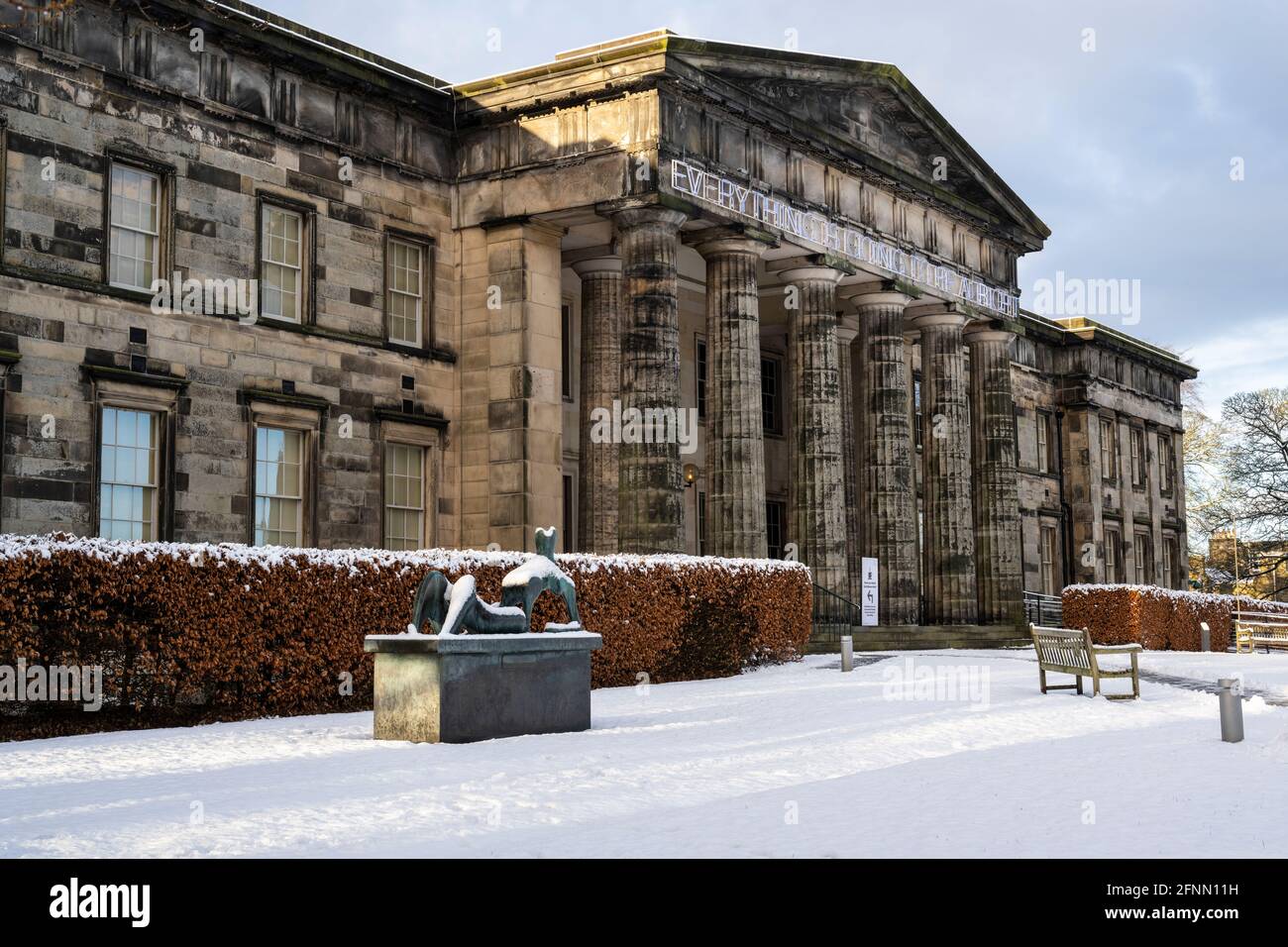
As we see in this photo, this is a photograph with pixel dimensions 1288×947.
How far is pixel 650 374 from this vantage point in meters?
26.5

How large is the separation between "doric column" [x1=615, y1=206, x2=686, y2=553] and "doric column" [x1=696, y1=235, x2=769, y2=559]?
2182 millimetres

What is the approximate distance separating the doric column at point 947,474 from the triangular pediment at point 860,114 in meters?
3.62

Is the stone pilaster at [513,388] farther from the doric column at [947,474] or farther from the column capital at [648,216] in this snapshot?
the doric column at [947,474]

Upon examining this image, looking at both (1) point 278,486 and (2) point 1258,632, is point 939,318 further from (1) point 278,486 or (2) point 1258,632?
(1) point 278,486

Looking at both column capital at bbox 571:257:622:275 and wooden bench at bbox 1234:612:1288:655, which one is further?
wooden bench at bbox 1234:612:1288:655

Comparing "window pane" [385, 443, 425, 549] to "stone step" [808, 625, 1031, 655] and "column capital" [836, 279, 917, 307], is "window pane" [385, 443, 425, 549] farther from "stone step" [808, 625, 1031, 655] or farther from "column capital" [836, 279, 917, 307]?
"column capital" [836, 279, 917, 307]

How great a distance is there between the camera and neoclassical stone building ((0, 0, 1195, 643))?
22266mm

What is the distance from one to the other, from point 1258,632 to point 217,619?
39.8 metres

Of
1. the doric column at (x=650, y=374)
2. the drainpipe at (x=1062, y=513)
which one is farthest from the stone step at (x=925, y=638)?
the drainpipe at (x=1062, y=513)

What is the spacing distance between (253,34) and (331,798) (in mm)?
17882

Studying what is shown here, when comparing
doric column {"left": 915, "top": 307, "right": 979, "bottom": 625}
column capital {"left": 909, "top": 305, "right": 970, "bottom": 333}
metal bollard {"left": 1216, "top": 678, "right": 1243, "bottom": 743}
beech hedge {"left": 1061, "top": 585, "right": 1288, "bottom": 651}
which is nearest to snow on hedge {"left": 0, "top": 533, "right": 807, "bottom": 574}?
metal bollard {"left": 1216, "top": 678, "right": 1243, "bottom": 743}

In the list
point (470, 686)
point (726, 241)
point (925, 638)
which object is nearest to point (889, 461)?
→ point (925, 638)

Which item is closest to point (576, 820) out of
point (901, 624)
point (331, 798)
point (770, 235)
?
point (331, 798)

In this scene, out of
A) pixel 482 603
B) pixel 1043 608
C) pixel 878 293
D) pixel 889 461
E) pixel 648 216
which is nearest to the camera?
pixel 482 603
